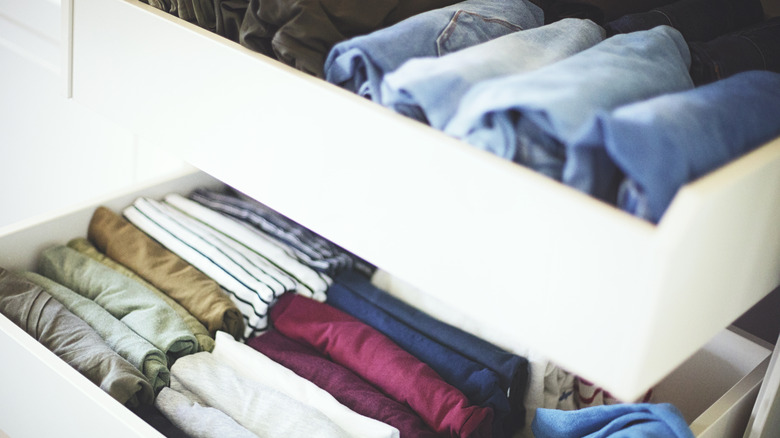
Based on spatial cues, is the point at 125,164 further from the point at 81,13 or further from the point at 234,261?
the point at 81,13

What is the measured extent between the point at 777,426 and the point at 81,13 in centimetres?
92

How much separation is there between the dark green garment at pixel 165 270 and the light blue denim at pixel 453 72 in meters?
0.48

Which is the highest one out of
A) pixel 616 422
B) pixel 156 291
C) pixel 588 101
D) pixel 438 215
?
pixel 588 101

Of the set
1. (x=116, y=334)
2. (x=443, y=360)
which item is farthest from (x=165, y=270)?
(x=443, y=360)

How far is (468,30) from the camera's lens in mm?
714

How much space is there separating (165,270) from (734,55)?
77 centimetres

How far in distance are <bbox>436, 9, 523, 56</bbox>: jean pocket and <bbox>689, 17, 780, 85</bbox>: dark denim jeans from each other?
0.60 ft

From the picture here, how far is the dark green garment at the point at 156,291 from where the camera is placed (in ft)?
3.10

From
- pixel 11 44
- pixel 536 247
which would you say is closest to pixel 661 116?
pixel 536 247

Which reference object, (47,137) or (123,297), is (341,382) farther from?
(47,137)

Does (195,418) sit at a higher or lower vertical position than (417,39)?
lower

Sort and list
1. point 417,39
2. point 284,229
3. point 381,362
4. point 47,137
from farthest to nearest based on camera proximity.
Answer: point 47,137 < point 284,229 < point 381,362 < point 417,39

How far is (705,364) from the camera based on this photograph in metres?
0.99

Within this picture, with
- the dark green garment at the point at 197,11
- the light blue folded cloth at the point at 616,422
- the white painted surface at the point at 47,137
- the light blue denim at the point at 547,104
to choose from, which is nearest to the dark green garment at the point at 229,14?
the dark green garment at the point at 197,11
